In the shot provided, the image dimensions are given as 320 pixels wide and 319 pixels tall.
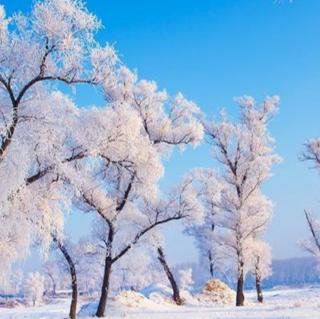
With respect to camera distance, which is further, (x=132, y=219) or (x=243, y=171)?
(x=243, y=171)

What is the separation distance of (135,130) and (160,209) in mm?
8002

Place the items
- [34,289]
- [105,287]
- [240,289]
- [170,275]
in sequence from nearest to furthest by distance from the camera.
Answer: [105,287], [240,289], [170,275], [34,289]

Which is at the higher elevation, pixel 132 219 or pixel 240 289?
pixel 132 219

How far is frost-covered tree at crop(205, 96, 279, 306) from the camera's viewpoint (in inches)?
1328

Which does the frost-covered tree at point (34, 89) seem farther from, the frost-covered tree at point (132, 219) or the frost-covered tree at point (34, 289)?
the frost-covered tree at point (34, 289)

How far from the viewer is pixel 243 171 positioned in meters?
34.0

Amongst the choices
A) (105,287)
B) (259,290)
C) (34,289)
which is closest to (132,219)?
(105,287)

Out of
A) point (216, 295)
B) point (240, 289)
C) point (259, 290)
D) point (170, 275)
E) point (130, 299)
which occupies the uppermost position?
point (170, 275)

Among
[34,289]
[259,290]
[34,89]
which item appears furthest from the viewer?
[34,289]

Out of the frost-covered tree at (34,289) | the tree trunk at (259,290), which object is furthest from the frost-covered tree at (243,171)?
the frost-covered tree at (34,289)

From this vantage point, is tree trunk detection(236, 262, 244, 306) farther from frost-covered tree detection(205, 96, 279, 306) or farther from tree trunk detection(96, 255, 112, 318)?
tree trunk detection(96, 255, 112, 318)

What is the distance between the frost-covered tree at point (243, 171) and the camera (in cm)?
3372

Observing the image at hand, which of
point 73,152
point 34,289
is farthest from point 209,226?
point 34,289

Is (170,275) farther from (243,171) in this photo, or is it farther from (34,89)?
(34,89)
